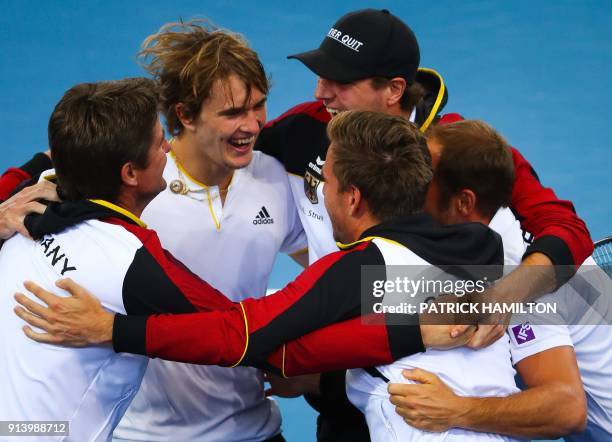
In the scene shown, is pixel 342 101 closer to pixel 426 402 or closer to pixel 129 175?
pixel 129 175

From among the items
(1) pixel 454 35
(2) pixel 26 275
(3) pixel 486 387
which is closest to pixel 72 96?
(2) pixel 26 275

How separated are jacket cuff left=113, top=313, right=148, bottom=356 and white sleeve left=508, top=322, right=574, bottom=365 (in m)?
1.41

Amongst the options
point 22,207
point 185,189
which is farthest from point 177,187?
point 22,207

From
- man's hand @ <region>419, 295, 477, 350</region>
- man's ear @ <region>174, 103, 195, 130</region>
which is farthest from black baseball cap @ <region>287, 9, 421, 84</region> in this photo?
man's hand @ <region>419, 295, 477, 350</region>

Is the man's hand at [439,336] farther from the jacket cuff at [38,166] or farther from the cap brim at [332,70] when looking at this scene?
the jacket cuff at [38,166]

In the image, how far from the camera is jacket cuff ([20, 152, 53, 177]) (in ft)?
13.4

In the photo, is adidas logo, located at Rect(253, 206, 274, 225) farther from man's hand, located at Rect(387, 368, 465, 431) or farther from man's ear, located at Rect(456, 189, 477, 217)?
man's hand, located at Rect(387, 368, 465, 431)

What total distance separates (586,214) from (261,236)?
5.69 metres

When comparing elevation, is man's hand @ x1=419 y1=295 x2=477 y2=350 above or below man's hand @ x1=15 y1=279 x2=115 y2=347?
above

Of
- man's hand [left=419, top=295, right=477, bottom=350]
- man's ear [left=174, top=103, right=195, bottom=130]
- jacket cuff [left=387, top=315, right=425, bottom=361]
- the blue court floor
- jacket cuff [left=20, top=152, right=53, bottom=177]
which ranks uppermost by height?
the blue court floor

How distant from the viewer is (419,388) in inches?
121

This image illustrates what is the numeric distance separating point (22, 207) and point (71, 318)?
53cm

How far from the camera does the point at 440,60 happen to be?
36.4 ft

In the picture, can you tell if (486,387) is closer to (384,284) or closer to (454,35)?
(384,284)
